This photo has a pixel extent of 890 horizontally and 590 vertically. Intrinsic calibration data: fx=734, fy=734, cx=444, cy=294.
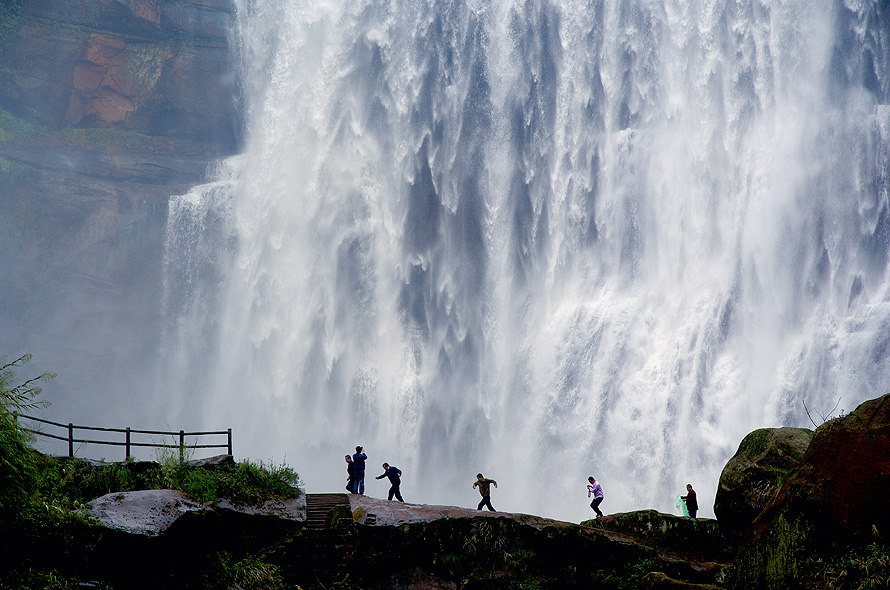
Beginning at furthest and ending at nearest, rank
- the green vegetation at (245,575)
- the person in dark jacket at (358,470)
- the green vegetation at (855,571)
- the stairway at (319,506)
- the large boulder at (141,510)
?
the person in dark jacket at (358,470), the stairway at (319,506), the green vegetation at (245,575), the large boulder at (141,510), the green vegetation at (855,571)

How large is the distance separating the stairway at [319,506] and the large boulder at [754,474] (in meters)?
7.54

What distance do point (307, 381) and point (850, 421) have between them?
93.3ft

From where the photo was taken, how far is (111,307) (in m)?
40.9

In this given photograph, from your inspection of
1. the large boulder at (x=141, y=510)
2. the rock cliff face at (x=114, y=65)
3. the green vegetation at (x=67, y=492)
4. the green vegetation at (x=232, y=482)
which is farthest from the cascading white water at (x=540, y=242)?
the large boulder at (x=141, y=510)

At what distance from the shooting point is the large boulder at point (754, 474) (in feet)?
44.6

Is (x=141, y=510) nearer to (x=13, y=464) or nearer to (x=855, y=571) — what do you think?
(x=13, y=464)

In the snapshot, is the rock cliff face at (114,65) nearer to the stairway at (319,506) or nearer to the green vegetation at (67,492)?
the green vegetation at (67,492)

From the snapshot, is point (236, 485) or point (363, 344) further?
point (363, 344)

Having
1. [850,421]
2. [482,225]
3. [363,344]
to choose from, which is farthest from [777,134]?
[850,421]

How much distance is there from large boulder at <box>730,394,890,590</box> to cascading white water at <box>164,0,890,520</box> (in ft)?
53.4

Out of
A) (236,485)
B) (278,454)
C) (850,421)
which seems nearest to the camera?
(850,421)

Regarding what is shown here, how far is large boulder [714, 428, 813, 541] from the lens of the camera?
44.6ft

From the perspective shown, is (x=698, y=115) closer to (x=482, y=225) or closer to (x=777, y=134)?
(x=777, y=134)

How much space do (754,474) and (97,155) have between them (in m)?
39.1
